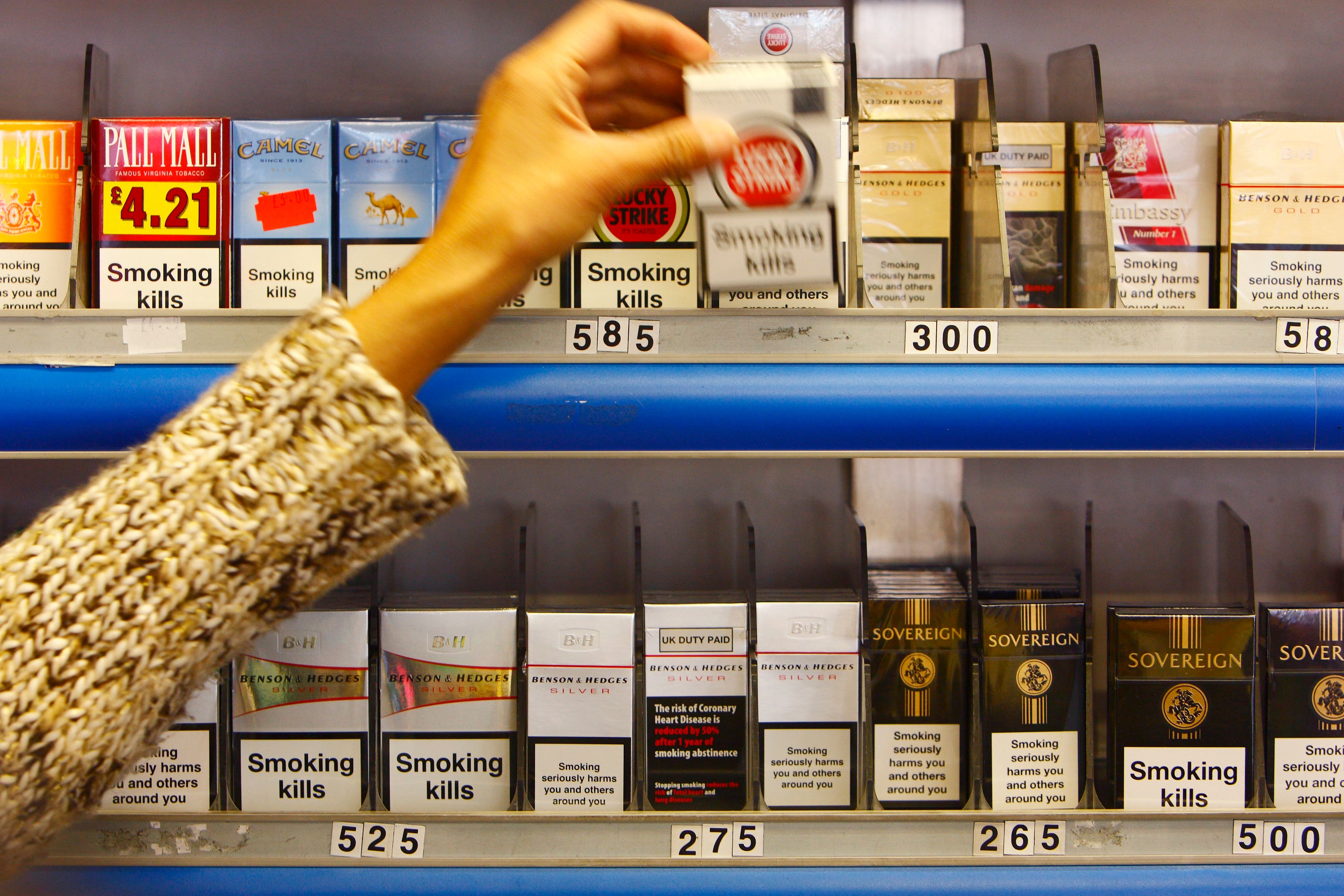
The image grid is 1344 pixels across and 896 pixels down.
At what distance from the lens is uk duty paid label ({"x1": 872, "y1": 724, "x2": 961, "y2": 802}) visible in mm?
1100

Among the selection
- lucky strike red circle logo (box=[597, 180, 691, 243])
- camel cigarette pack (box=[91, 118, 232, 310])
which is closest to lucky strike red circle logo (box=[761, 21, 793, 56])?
lucky strike red circle logo (box=[597, 180, 691, 243])

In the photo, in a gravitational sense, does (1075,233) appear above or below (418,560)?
above

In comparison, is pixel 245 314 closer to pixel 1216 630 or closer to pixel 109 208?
pixel 109 208

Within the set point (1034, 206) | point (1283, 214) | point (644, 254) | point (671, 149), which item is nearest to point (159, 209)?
point (644, 254)

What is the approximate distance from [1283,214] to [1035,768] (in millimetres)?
716

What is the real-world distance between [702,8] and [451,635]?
38.2 inches

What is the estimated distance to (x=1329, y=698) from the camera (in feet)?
3.56

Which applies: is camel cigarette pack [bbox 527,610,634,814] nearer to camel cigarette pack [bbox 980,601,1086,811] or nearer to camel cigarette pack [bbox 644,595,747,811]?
camel cigarette pack [bbox 644,595,747,811]

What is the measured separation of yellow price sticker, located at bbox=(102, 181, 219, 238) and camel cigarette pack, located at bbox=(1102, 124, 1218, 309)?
1.07 metres

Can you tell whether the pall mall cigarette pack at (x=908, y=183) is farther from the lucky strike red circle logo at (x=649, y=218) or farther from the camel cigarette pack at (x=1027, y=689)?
the camel cigarette pack at (x=1027, y=689)

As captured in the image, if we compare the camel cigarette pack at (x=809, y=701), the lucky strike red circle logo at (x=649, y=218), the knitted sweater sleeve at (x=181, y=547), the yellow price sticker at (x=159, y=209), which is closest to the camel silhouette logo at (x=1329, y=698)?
the camel cigarette pack at (x=809, y=701)

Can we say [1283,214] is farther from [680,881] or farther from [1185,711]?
[680,881]

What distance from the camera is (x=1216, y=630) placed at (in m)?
1.08

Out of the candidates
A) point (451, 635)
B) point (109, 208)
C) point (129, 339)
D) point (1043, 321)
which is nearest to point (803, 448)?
point (1043, 321)
